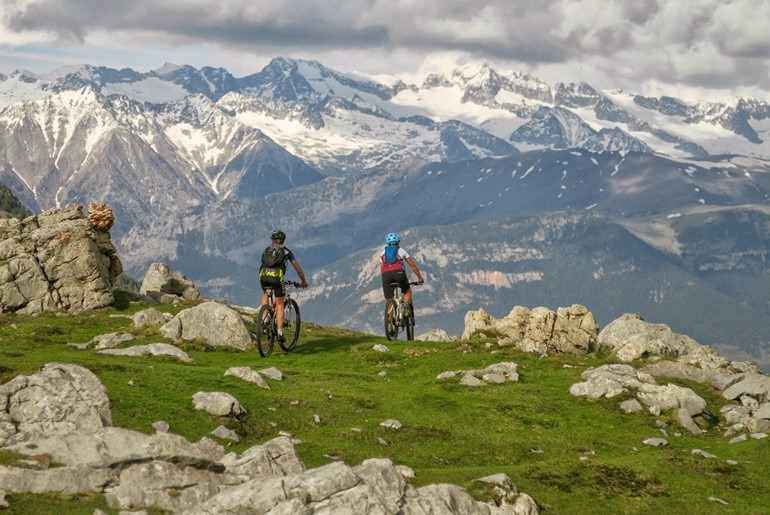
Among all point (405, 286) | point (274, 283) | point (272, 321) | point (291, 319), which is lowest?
point (291, 319)

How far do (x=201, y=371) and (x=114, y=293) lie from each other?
29.3 meters

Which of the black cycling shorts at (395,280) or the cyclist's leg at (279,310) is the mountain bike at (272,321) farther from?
the black cycling shorts at (395,280)

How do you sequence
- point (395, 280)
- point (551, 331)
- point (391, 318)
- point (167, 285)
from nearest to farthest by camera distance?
point (395, 280), point (551, 331), point (391, 318), point (167, 285)

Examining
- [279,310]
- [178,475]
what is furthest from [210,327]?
[178,475]

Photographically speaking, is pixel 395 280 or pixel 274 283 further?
pixel 395 280

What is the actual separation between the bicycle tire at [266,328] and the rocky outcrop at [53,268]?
1895cm

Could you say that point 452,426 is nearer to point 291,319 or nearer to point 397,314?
point 291,319

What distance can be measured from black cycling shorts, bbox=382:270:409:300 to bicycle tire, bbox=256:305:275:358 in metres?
6.90

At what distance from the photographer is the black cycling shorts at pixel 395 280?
4634 centimetres

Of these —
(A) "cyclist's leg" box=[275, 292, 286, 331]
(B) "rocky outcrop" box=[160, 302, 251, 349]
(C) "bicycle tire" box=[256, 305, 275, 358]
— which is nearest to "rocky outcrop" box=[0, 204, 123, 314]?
(B) "rocky outcrop" box=[160, 302, 251, 349]

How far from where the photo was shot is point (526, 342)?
1815 inches

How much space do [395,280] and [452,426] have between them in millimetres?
16794

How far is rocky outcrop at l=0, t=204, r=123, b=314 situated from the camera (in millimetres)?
A: 55438

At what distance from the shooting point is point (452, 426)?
100 feet
